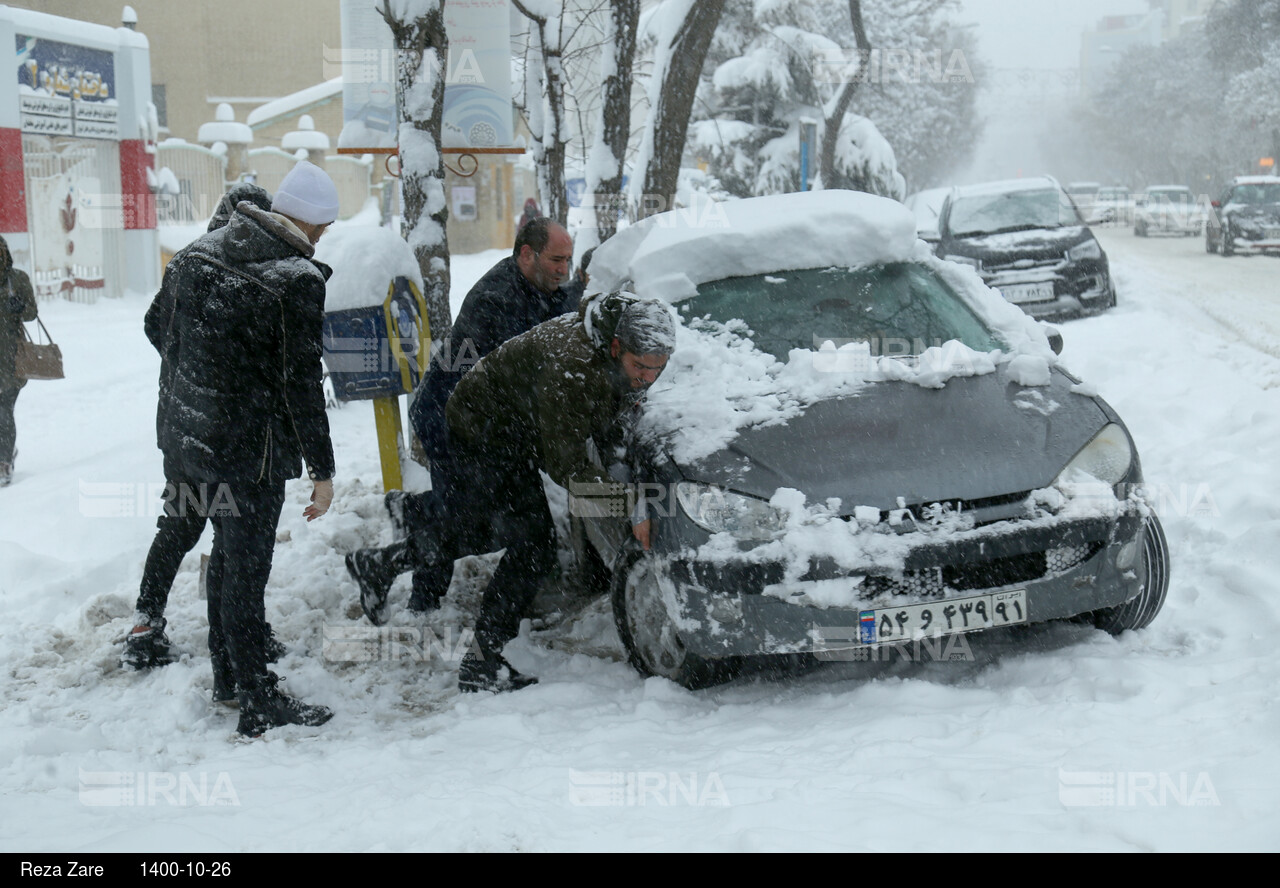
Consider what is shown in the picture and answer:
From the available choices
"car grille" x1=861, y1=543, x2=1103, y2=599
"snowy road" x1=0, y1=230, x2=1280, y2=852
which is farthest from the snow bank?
"car grille" x1=861, y1=543, x2=1103, y2=599

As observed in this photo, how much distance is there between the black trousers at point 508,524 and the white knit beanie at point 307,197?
1.03 metres

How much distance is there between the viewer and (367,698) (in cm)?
436

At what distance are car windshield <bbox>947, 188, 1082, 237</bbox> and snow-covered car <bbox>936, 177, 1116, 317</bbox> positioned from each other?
12 mm

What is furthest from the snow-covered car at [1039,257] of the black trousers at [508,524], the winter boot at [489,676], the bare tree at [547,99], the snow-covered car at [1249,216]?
the snow-covered car at [1249,216]

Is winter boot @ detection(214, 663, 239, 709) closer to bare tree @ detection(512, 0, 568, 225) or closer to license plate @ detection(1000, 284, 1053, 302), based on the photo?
bare tree @ detection(512, 0, 568, 225)

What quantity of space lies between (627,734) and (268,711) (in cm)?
123

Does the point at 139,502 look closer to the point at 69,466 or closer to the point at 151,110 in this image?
the point at 69,466

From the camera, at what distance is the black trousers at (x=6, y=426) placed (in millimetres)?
7621

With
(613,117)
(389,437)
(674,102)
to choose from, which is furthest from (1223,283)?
(389,437)

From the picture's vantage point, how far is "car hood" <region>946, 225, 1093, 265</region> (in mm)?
12414

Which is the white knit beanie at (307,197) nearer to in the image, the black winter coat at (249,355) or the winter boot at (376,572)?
the black winter coat at (249,355)

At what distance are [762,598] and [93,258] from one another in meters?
19.3

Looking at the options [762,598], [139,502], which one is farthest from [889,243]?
[139,502]

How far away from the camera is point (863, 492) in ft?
12.3
